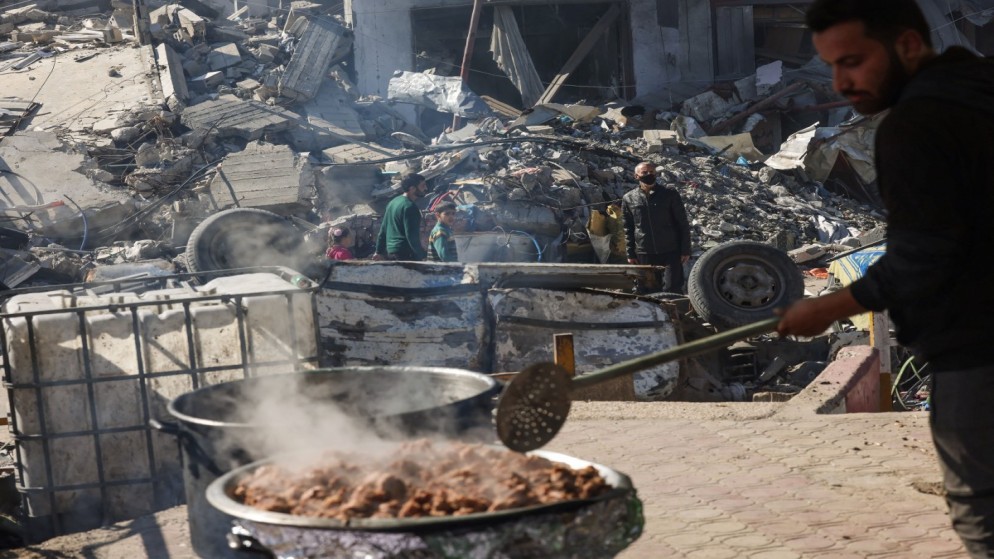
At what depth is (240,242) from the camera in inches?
384

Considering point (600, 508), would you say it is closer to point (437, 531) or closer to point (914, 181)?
point (437, 531)

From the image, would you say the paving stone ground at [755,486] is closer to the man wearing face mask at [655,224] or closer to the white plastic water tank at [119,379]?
the white plastic water tank at [119,379]

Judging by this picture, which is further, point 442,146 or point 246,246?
point 442,146

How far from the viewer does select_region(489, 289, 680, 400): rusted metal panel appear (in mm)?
8141

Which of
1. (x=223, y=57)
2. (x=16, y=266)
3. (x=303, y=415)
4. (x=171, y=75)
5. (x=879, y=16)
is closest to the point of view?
(x=879, y=16)

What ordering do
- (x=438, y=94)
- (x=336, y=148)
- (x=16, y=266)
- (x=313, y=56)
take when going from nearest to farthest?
(x=16, y=266)
(x=336, y=148)
(x=438, y=94)
(x=313, y=56)

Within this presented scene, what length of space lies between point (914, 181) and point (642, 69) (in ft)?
66.6

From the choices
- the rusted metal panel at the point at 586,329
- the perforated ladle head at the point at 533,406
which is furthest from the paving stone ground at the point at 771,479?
the rusted metal panel at the point at 586,329

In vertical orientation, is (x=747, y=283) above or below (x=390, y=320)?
below

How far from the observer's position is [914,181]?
229cm

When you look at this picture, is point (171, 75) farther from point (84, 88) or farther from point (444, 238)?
point (444, 238)

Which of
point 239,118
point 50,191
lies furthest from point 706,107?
point 50,191

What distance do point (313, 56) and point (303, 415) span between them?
17.1 m

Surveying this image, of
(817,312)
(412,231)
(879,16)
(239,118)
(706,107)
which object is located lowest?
(412,231)
